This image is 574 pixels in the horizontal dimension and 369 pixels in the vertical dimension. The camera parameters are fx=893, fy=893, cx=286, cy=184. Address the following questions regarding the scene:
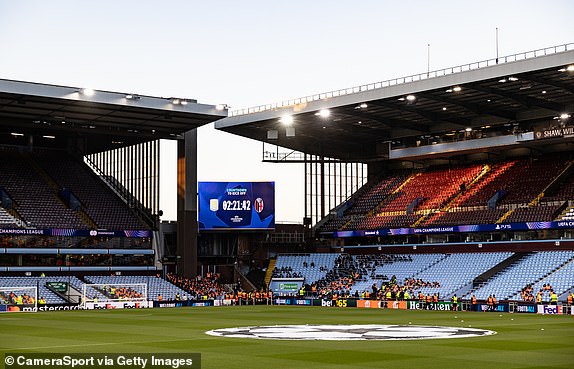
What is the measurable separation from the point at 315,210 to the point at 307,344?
203 feet

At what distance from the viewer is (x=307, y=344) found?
3225 centimetres

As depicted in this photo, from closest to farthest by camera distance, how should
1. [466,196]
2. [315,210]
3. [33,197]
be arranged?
[466,196], [33,197], [315,210]

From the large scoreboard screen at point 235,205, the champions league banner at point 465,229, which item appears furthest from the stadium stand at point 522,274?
the large scoreboard screen at point 235,205

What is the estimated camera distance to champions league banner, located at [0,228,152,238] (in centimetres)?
7419

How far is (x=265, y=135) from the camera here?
85.1 metres

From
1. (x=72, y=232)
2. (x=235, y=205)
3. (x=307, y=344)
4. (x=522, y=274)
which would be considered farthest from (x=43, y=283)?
(x=307, y=344)

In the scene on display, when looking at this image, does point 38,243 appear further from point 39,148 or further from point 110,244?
point 39,148

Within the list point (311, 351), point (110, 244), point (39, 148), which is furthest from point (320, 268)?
point (311, 351)

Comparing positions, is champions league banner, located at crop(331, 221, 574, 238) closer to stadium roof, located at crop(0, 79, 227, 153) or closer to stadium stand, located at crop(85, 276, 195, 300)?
stadium stand, located at crop(85, 276, 195, 300)

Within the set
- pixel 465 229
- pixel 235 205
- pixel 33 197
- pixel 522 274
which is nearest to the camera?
pixel 522 274

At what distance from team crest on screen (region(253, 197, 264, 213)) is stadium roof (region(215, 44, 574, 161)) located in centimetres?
592

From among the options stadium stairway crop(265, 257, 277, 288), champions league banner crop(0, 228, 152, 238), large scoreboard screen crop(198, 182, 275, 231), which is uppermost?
large scoreboard screen crop(198, 182, 275, 231)

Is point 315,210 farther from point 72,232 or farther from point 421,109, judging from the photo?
point 72,232

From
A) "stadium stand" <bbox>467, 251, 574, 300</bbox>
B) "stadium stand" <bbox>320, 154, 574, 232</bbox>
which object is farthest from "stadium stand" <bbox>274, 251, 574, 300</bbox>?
"stadium stand" <bbox>320, 154, 574, 232</bbox>
